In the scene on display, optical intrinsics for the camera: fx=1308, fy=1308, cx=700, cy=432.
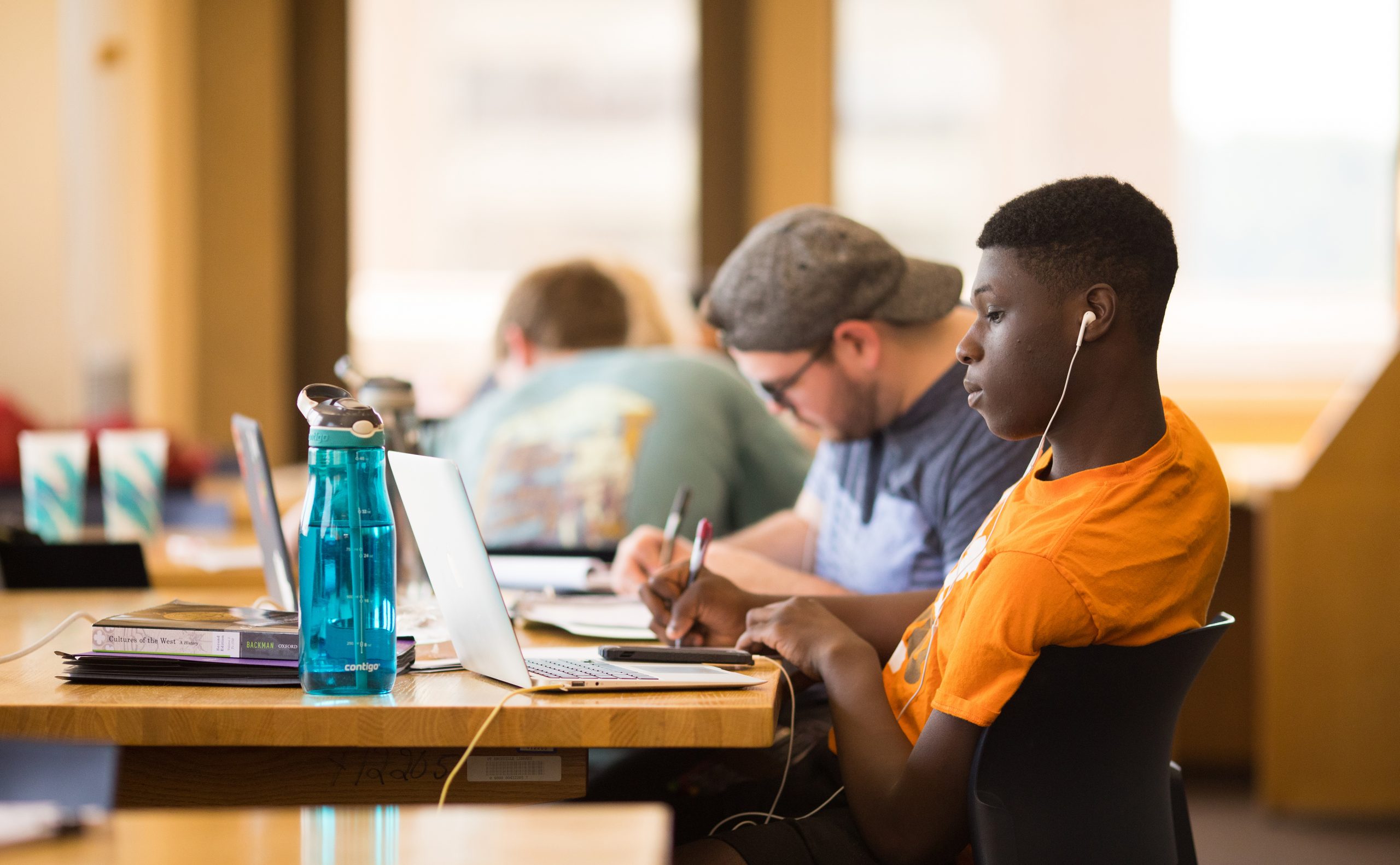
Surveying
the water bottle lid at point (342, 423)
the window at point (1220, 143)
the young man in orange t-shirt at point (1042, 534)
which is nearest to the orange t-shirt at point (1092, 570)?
the young man in orange t-shirt at point (1042, 534)

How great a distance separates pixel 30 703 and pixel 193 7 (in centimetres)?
409

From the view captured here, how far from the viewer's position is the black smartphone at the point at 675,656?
50.6 inches

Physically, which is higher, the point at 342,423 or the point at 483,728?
the point at 342,423

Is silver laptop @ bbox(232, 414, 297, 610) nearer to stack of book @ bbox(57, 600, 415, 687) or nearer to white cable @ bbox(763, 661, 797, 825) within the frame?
stack of book @ bbox(57, 600, 415, 687)

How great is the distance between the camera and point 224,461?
4.12 m

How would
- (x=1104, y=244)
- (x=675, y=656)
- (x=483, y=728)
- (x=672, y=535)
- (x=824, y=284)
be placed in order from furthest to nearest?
(x=672, y=535) < (x=824, y=284) < (x=675, y=656) < (x=1104, y=244) < (x=483, y=728)

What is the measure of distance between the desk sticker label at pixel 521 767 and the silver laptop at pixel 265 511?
0.46 m

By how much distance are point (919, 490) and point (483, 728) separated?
752mm

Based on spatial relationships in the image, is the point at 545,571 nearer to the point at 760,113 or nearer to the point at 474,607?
the point at 474,607

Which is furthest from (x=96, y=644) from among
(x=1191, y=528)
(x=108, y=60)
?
(x=108, y=60)

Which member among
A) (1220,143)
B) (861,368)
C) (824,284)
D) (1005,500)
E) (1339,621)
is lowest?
(1339,621)

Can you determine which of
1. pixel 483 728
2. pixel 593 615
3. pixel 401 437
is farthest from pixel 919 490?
pixel 483 728

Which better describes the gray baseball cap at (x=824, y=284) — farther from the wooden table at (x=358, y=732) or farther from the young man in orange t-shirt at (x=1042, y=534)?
the wooden table at (x=358, y=732)

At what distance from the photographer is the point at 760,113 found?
4617 mm
